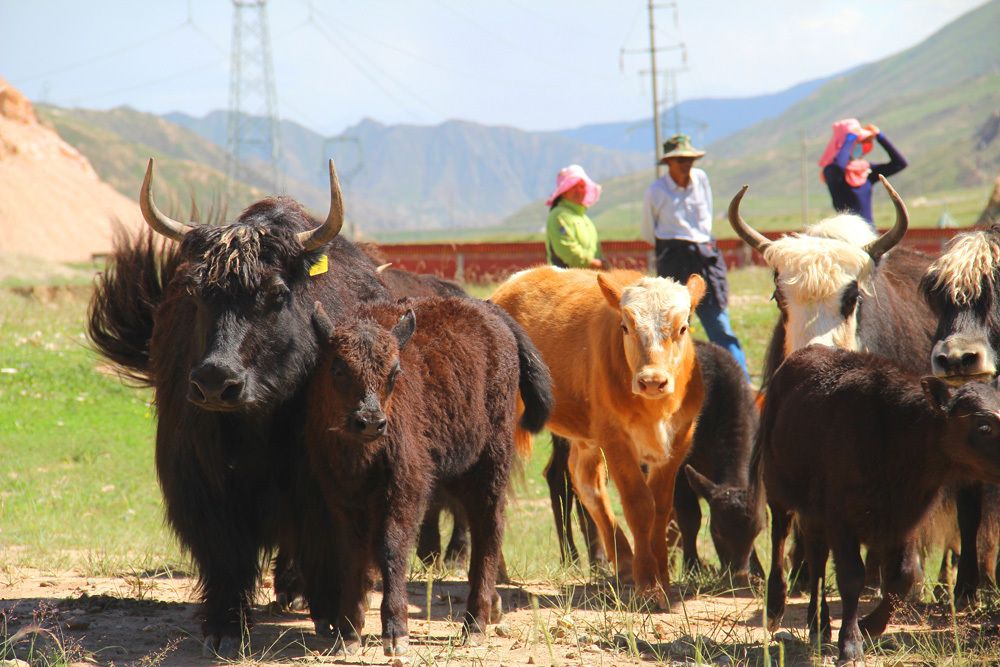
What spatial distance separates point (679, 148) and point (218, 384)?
507cm

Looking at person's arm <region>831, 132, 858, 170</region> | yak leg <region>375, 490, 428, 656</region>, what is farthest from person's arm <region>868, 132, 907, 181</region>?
yak leg <region>375, 490, 428, 656</region>

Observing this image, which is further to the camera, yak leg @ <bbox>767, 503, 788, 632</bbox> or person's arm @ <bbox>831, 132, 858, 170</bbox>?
person's arm @ <bbox>831, 132, 858, 170</bbox>

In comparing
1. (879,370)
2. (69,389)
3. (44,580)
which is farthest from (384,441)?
(69,389)

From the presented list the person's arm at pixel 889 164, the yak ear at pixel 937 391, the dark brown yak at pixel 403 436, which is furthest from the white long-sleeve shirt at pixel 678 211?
the yak ear at pixel 937 391

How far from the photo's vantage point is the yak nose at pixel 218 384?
4863mm

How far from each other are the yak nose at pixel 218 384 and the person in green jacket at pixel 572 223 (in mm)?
4702

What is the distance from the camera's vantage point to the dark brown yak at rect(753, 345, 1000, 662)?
4.83 metres

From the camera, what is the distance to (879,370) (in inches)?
211

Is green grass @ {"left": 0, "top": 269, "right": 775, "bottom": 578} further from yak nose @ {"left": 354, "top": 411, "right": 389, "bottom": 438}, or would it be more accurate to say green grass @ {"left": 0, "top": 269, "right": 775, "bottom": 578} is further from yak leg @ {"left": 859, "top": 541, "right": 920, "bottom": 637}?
yak leg @ {"left": 859, "top": 541, "right": 920, "bottom": 637}

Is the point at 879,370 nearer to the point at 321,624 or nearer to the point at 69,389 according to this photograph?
the point at 321,624

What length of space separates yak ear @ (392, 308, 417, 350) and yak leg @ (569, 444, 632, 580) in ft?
9.04

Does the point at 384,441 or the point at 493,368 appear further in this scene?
the point at 493,368

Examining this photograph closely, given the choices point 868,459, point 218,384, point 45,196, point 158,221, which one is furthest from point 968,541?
point 45,196

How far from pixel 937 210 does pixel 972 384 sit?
88068 mm
